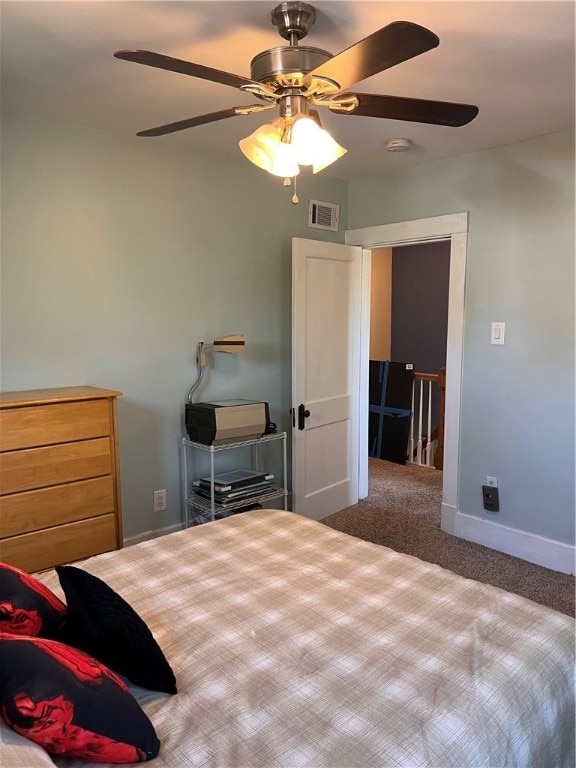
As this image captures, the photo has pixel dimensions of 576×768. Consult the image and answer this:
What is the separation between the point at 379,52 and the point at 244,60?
3.14 feet

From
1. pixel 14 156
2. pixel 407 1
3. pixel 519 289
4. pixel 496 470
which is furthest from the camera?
pixel 496 470

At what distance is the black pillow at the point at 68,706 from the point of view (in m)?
0.96

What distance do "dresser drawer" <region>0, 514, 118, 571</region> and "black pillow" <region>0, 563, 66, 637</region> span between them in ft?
3.54

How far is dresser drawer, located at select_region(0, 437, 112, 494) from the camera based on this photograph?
2.33 m

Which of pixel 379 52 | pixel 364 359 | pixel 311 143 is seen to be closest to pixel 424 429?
pixel 364 359

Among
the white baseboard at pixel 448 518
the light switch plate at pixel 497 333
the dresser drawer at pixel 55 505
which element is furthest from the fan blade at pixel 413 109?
the white baseboard at pixel 448 518

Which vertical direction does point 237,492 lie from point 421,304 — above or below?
below

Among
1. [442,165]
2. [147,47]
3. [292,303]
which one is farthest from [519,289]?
[147,47]

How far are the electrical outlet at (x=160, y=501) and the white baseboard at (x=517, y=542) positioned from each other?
1847 millimetres

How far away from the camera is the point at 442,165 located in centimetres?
347

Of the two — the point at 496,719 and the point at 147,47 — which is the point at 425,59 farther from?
the point at 496,719

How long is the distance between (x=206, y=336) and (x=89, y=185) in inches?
41.5

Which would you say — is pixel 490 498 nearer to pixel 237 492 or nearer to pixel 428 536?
pixel 428 536

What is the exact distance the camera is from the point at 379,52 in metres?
1.31
